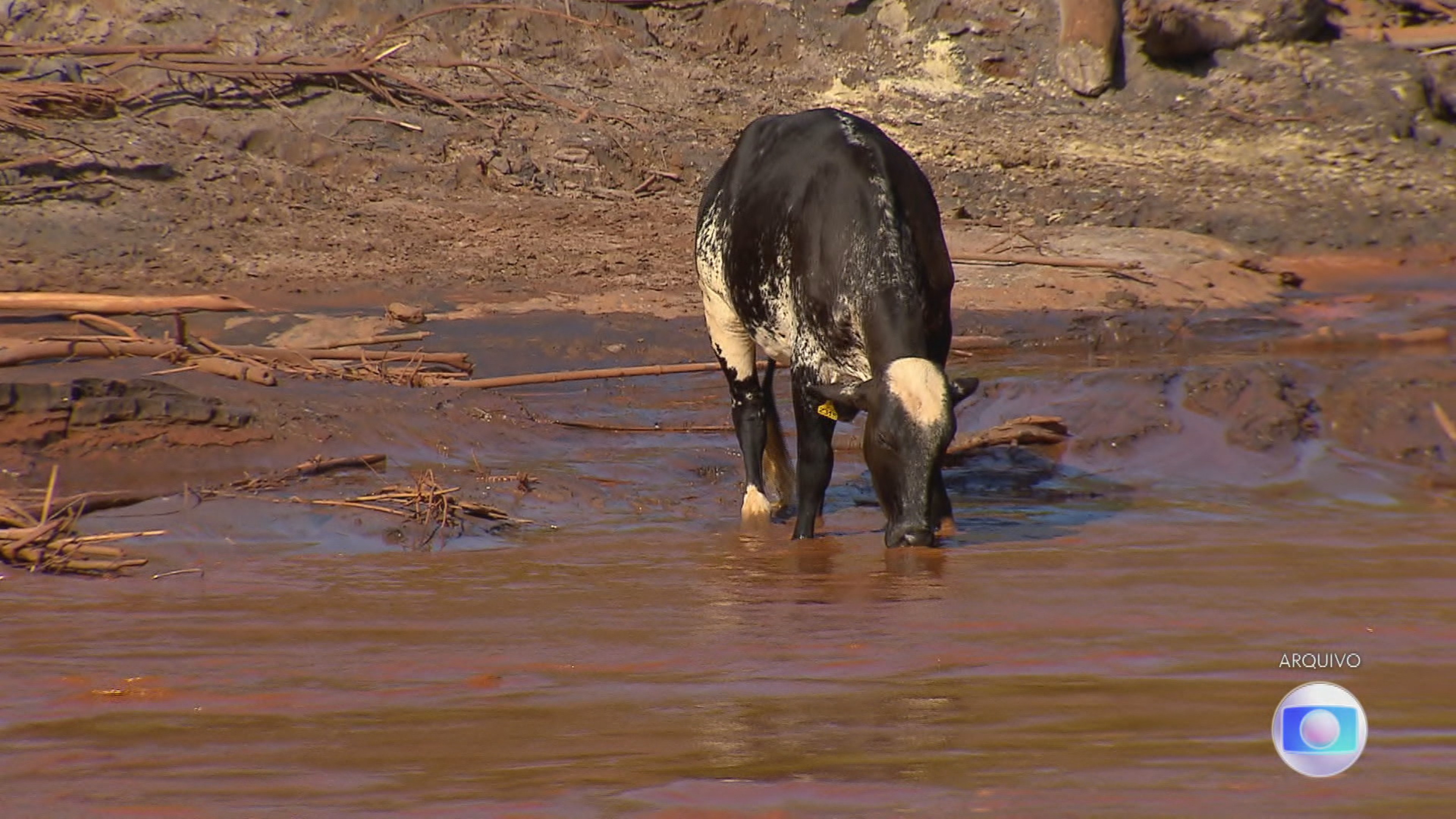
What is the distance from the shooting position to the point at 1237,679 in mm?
4227

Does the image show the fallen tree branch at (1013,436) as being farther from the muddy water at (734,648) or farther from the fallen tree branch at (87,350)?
the fallen tree branch at (87,350)

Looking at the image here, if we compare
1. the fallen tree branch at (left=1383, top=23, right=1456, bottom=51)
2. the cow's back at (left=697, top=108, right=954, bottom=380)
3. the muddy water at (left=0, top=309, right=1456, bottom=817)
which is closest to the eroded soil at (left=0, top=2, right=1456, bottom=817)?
the muddy water at (left=0, top=309, right=1456, bottom=817)

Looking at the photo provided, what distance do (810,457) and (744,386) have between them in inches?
39.5

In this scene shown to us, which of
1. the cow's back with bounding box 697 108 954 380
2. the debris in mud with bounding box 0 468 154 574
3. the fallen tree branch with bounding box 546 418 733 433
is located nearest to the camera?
the debris in mud with bounding box 0 468 154 574

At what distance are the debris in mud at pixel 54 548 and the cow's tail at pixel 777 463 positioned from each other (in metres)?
3.13

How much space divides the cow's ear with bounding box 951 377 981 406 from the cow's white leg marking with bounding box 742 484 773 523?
137cm

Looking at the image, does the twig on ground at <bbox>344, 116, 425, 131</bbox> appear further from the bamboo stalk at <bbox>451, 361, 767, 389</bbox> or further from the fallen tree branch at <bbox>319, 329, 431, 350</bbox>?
the bamboo stalk at <bbox>451, 361, 767, 389</bbox>

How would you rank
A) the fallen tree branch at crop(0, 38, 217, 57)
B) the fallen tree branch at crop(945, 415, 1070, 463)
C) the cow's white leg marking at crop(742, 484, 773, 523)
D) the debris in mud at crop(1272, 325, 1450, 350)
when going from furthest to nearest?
the fallen tree branch at crop(0, 38, 217, 57) → the debris in mud at crop(1272, 325, 1450, 350) → the fallen tree branch at crop(945, 415, 1070, 463) → the cow's white leg marking at crop(742, 484, 773, 523)

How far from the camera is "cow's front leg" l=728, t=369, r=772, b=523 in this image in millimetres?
8219

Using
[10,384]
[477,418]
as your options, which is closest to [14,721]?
[10,384]

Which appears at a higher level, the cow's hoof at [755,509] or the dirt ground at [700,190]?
the dirt ground at [700,190]

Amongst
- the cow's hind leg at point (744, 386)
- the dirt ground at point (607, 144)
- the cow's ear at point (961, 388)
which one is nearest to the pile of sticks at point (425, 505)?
the cow's hind leg at point (744, 386)

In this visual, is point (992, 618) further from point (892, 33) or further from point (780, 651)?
point (892, 33)

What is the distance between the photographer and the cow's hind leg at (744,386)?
27.1 feet
